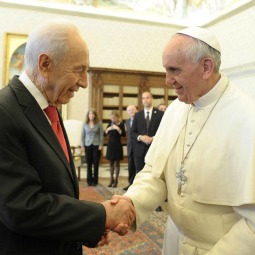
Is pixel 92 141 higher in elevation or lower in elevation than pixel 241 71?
lower

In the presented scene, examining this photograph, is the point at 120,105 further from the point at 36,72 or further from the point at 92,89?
the point at 36,72

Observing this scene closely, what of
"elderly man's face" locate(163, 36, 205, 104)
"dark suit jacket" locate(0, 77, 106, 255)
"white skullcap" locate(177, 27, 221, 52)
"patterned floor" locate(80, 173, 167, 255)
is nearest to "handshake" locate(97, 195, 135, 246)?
"dark suit jacket" locate(0, 77, 106, 255)

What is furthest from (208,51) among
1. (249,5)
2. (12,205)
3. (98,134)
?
(249,5)

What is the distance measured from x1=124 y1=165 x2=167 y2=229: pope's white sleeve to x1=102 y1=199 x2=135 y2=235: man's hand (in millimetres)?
88

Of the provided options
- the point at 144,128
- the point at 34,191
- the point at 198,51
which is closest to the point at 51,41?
the point at 34,191

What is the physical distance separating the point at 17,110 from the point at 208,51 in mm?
1063

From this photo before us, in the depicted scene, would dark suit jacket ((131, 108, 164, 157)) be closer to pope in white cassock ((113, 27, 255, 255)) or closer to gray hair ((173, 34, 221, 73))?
pope in white cassock ((113, 27, 255, 255))

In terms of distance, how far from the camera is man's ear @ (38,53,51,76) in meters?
1.50

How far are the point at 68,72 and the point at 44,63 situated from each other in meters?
0.12

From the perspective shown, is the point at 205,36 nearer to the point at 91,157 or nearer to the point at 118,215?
the point at 118,215

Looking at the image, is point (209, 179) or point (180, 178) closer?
point (209, 179)

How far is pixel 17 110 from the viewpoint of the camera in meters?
1.41

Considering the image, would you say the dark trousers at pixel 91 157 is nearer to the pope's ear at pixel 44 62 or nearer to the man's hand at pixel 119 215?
the man's hand at pixel 119 215

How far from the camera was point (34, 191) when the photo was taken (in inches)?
52.6
